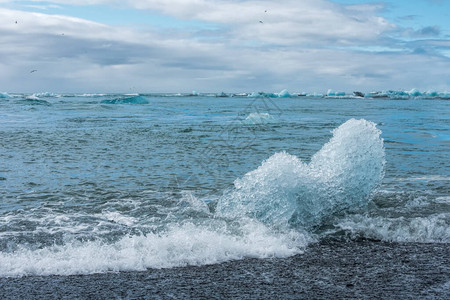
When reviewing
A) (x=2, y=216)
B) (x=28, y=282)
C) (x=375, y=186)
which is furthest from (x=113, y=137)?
(x=28, y=282)

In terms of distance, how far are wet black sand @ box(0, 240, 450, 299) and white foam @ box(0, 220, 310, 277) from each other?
148 mm

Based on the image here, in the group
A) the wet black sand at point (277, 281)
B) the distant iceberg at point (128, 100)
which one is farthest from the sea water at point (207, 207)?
the distant iceberg at point (128, 100)

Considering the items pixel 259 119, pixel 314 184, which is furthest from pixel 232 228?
pixel 259 119

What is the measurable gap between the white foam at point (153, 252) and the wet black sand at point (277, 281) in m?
0.15

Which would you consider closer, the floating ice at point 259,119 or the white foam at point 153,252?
the white foam at point 153,252

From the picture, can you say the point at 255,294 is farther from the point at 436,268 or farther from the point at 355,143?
the point at 355,143

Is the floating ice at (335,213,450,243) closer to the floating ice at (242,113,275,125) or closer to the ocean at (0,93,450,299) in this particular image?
the ocean at (0,93,450,299)

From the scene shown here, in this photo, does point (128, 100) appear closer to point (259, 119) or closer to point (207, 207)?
point (259, 119)

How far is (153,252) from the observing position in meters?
4.48

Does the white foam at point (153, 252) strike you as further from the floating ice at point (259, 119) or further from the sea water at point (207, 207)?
the floating ice at point (259, 119)

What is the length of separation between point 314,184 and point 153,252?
2.59m

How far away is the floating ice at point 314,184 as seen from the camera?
18.8 feet

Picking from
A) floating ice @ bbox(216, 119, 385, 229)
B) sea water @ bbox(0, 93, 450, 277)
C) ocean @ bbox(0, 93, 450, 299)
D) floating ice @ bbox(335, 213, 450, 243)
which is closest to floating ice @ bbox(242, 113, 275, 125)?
sea water @ bbox(0, 93, 450, 277)

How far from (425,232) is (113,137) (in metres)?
12.5
